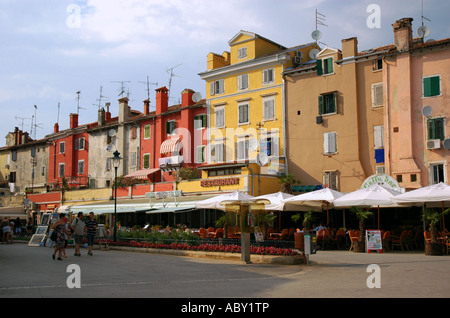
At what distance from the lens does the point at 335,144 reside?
34906mm

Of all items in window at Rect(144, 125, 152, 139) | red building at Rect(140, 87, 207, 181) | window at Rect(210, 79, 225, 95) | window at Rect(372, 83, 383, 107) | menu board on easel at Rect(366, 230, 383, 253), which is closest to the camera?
menu board on easel at Rect(366, 230, 383, 253)

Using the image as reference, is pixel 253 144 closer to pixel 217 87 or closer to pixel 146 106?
pixel 217 87

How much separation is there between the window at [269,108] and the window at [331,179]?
6148 mm

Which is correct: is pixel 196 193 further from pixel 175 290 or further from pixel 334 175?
pixel 175 290

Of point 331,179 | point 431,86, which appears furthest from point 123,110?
point 431,86

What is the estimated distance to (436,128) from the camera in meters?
30.0

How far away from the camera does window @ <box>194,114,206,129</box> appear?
42594mm

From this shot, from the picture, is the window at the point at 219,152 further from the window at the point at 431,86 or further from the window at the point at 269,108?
the window at the point at 431,86

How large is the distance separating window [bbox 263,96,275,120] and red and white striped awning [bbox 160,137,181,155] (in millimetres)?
8615

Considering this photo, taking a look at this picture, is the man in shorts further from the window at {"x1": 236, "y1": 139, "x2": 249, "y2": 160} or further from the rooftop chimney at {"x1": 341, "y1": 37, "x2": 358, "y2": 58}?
the rooftop chimney at {"x1": 341, "y1": 37, "x2": 358, "y2": 58}

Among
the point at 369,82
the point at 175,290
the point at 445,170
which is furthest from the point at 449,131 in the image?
the point at 175,290

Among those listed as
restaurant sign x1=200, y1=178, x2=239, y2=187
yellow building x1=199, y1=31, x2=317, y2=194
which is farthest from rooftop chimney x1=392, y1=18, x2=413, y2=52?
restaurant sign x1=200, y1=178, x2=239, y2=187
